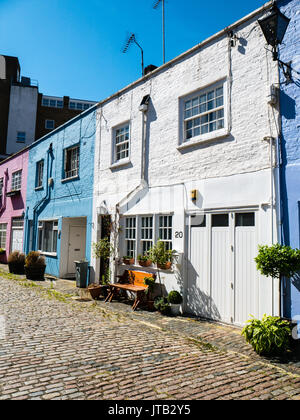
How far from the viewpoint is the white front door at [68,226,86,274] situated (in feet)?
50.2

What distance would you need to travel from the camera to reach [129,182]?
11094 millimetres

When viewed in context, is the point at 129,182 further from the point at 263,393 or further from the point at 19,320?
the point at 263,393

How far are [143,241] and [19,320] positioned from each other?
428cm

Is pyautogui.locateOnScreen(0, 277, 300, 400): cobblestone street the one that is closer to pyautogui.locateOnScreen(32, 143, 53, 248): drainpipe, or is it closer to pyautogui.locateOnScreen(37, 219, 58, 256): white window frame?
pyautogui.locateOnScreen(37, 219, 58, 256): white window frame

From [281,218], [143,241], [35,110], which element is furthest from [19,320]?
[35,110]

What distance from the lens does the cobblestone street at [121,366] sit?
13.4 ft

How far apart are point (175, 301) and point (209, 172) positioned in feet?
11.3

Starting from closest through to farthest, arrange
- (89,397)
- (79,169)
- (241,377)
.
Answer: (89,397), (241,377), (79,169)

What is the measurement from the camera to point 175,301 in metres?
8.31

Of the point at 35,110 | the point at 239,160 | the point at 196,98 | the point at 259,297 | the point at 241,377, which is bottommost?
the point at 241,377

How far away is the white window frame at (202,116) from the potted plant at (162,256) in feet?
9.60

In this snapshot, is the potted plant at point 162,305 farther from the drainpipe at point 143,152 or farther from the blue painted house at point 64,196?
the blue painted house at point 64,196

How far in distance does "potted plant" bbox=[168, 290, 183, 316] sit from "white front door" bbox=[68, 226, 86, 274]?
810cm

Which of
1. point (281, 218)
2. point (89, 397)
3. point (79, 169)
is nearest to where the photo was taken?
point (89, 397)
